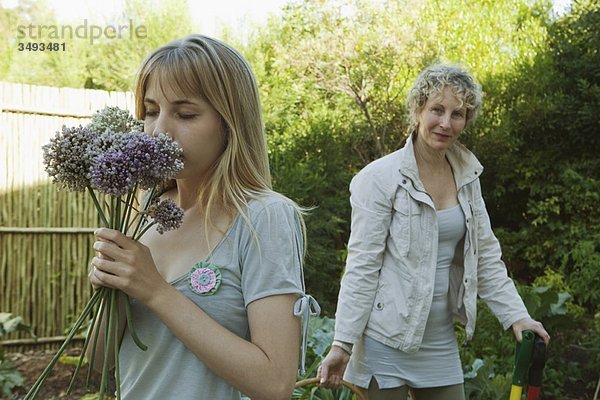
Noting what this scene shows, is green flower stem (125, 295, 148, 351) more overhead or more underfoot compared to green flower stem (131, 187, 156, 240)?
more underfoot

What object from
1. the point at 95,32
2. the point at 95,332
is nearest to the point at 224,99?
the point at 95,332

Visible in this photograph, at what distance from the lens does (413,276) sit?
99.6 inches

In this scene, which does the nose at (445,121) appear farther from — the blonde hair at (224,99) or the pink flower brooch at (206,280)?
the pink flower brooch at (206,280)

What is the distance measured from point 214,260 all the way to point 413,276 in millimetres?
1439

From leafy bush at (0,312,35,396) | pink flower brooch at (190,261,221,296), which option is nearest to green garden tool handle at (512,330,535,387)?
pink flower brooch at (190,261,221,296)

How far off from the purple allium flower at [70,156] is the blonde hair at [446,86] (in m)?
1.94

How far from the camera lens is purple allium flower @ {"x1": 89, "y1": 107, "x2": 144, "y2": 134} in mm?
1081

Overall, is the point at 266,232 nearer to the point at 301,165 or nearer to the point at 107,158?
the point at 107,158

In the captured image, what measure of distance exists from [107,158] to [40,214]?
4.83 m

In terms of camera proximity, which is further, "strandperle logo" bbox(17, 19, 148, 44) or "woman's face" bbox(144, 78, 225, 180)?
"strandperle logo" bbox(17, 19, 148, 44)

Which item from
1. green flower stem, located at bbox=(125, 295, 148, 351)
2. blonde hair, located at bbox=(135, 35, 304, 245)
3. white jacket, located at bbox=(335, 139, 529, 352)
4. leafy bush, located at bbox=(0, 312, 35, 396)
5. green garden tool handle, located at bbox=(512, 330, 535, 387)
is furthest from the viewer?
leafy bush, located at bbox=(0, 312, 35, 396)

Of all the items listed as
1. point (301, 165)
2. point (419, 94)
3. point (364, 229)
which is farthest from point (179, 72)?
point (301, 165)

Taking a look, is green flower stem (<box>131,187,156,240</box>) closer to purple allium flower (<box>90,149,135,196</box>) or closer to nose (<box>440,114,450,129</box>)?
purple allium flower (<box>90,149,135,196</box>)

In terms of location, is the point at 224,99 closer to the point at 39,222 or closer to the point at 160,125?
the point at 160,125
